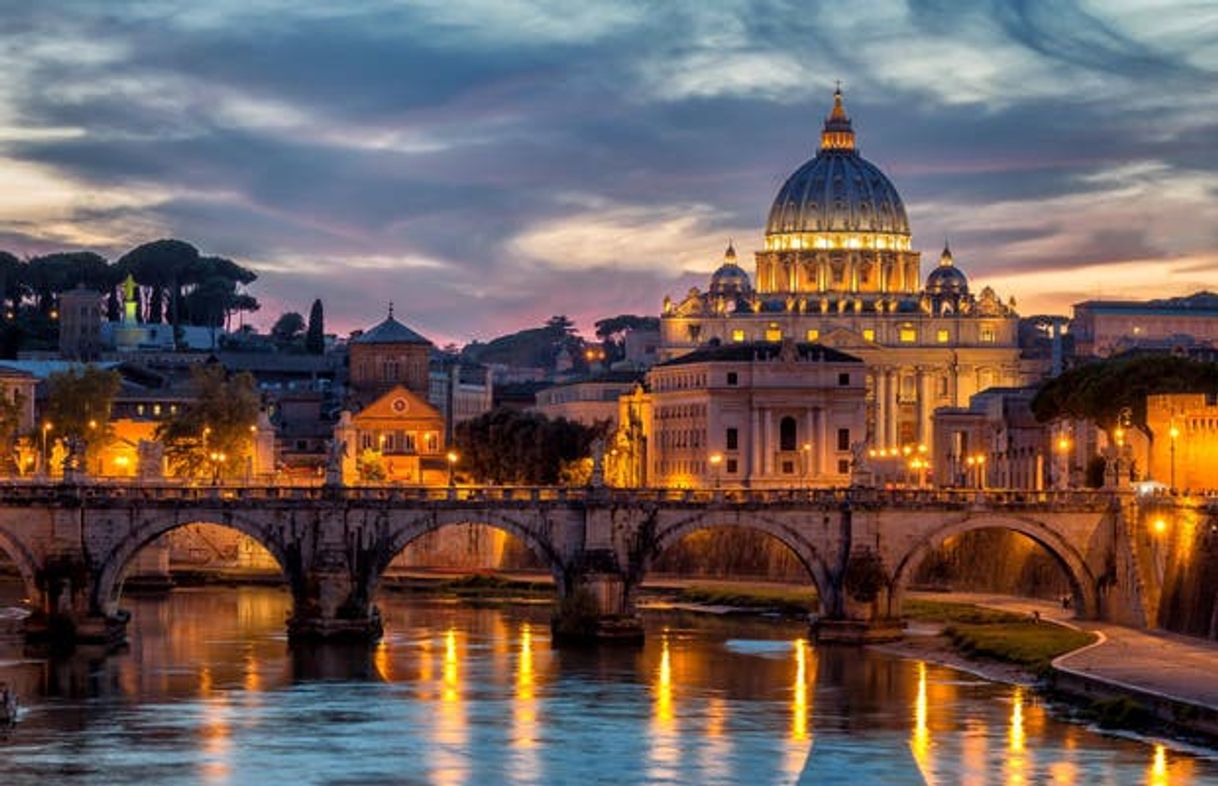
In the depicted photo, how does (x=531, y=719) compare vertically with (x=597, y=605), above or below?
below

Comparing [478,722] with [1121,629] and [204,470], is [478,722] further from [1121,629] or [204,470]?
[204,470]

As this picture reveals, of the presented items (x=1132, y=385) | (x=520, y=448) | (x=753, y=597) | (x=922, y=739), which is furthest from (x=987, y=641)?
(x=520, y=448)

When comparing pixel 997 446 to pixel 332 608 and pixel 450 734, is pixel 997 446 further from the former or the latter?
pixel 450 734

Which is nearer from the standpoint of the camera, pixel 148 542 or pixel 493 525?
pixel 148 542

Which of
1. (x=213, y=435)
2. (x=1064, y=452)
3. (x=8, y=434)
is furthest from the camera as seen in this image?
(x=8, y=434)

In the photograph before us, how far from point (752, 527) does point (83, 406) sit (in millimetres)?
65784

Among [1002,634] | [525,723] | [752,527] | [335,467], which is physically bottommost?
[525,723]

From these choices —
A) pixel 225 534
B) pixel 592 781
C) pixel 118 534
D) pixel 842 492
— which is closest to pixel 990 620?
pixel 842 492

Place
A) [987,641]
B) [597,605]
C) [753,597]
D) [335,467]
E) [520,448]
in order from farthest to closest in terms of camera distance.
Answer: [520,448]
[753,597]
[335,467]
[597,605]
[987,641]

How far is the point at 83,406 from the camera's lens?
541 ft

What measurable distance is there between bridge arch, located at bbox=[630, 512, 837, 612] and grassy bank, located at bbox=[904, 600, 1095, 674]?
14.1 feet

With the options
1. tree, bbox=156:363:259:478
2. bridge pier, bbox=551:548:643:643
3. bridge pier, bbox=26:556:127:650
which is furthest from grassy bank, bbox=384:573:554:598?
bridge pier, bbox=26:556:127:650

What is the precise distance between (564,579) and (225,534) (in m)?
51.2

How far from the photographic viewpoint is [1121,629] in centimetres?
10219
